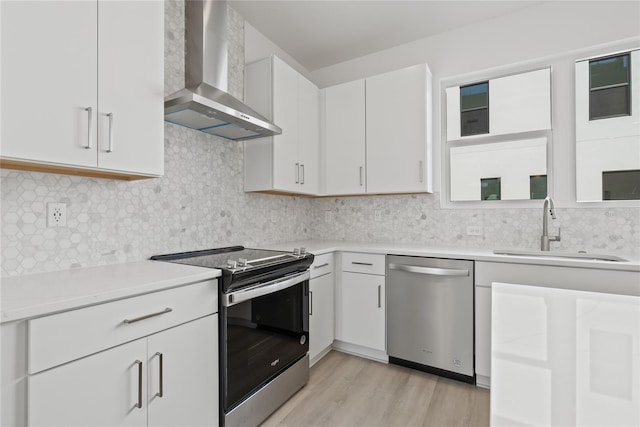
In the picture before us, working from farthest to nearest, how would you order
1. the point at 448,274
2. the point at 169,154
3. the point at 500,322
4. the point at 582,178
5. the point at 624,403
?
the point at 582,178 < the point at 448,274 < the point at 169,154 < the point at 500,322 < the point at 624,403

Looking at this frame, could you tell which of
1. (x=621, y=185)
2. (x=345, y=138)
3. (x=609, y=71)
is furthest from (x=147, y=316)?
(x=609, y=71)

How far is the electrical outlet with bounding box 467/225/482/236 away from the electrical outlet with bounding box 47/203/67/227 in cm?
284

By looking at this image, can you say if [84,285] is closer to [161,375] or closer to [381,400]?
[161,375]

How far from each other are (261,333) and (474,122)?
2.52m

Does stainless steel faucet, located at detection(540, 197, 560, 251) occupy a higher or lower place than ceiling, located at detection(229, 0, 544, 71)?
lower

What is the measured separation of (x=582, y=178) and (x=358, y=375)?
228cm

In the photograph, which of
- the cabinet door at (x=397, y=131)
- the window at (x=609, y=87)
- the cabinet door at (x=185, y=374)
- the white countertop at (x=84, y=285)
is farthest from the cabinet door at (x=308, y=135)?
the window at (x=609, y=87)

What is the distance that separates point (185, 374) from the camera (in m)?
1.38

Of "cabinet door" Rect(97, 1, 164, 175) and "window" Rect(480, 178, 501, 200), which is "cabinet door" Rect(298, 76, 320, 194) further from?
"window" Rect(480, 178, 501, 200)

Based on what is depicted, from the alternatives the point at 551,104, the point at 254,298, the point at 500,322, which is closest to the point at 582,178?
the point at 551,104

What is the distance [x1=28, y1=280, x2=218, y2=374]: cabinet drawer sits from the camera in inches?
37.8

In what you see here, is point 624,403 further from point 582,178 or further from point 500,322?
point 582,178

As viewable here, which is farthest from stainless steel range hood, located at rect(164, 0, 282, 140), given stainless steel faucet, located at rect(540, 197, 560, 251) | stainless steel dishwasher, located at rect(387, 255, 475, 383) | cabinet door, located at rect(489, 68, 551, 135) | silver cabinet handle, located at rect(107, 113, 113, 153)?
stainless steel faucet, located at rect(540, 197, 560, 251)

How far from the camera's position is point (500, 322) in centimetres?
95
